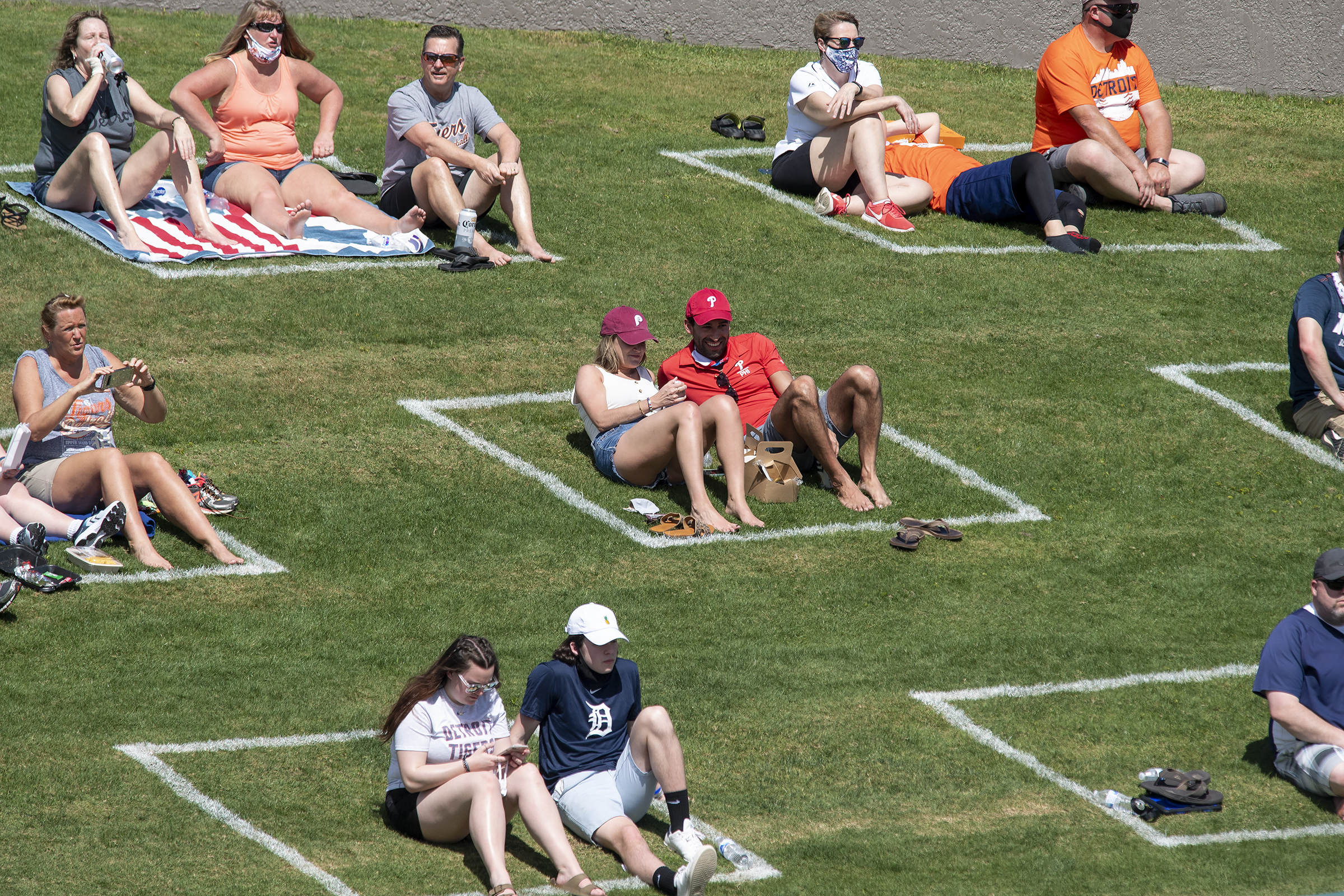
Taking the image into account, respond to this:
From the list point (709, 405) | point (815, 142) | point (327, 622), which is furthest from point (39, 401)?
point (815, 142)

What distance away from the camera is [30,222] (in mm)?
13531

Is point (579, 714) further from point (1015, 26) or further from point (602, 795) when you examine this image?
point (1015, 26)

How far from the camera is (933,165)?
15.8 metres

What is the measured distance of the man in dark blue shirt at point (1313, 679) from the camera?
768 cm

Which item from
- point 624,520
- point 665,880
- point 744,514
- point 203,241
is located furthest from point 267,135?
point 665,880

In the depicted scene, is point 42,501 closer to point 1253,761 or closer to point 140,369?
point 140,369

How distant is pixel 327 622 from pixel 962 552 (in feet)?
12.3

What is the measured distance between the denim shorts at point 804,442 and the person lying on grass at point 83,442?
3.35 m

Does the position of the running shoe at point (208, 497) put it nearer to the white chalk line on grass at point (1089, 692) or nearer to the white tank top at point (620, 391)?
the white tank top at point (620, 391)

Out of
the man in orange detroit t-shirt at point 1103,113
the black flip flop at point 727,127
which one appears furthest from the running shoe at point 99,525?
the black flip flop at point 727,127

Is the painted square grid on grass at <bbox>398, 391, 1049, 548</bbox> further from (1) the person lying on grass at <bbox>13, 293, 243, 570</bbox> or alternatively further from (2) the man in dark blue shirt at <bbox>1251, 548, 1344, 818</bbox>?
(2) the man in dark blue shirt at <bbox>1251, 548, 1344, 818</bbox>

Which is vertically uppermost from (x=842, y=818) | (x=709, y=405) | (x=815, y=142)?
(x=815, y=142)

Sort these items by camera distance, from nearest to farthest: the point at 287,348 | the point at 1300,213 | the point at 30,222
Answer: the point at 287,348, the point at 30,222, the point at 1300,213

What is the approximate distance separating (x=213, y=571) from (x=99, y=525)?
65cm
